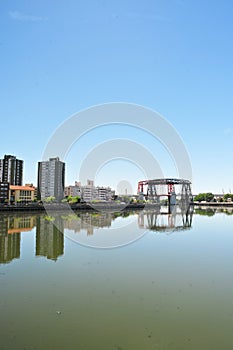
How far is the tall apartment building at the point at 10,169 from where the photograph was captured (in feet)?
203

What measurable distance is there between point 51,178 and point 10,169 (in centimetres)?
1014

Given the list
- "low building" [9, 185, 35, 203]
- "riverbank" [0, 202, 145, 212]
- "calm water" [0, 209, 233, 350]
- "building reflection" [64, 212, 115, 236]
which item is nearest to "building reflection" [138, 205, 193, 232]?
"building reflection" [64, 212, 115, 236]

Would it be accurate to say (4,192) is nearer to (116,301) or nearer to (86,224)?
(86,224)

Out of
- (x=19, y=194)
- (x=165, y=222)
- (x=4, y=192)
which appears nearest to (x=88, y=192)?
(x=19, y=194)

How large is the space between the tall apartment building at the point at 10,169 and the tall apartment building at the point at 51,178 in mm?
6352

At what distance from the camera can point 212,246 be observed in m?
11.3

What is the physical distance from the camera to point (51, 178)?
2675 inches

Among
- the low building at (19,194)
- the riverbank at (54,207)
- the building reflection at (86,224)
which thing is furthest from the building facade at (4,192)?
the building reflection at (86,224)

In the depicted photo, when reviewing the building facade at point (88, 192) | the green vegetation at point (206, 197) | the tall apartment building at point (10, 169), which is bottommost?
the green vegetation at point (206, 197)

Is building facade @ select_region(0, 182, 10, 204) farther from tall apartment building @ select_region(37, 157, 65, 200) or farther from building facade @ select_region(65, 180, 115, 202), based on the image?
building facade @ select_region(65, 180, 115, 202)

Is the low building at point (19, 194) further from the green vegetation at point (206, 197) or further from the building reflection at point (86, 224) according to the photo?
the green vegetation at point (206, 197)

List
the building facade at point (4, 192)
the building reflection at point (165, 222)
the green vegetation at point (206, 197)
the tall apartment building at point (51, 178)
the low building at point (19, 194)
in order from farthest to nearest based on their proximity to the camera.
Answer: the green vegetation at point (206, 197)
the tall apartment building at point (51, 178)
the low building at point (19, 194)
the building facade at point (4, 192)
the building reflection at point (165, 222)

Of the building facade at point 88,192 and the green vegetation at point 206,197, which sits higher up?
the building facade at point 88,192

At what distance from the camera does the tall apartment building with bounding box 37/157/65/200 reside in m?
66.9
